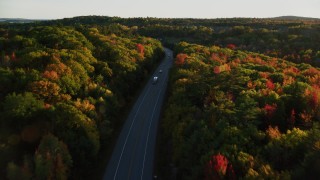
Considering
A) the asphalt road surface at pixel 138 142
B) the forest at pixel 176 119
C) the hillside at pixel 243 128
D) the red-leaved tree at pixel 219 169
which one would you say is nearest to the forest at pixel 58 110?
the forest at pixel 176 119

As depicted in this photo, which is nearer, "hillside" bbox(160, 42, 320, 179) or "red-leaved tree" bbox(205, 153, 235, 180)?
"red-leaved tree" bbox(205, 153, 235, 180)

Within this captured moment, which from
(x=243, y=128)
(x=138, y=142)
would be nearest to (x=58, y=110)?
(x=138, y=142)

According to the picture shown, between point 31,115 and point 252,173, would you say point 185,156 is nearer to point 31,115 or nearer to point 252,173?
point 252,173

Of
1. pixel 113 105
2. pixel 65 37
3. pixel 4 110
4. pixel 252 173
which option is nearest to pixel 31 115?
pixel 4 110

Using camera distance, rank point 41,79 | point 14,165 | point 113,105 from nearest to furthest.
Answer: point 14,165
point 41,79
point 113,105

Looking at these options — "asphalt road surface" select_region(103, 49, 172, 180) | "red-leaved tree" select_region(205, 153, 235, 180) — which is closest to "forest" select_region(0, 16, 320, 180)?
"red-leaved tree" select_region(205, 153, 235, 180)

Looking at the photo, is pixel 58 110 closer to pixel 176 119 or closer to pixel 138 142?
pixel 138 142

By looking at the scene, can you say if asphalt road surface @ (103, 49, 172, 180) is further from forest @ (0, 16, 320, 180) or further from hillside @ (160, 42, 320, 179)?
hillside @ (160, 42, 320, 179)

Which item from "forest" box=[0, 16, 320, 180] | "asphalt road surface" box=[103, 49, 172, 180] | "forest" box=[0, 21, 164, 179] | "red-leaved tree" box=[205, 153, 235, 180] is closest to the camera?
"red-leaved tree" box=[205, 153, 235, 180]

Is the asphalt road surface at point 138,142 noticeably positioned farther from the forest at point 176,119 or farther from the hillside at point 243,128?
the hillside at point 243,128
